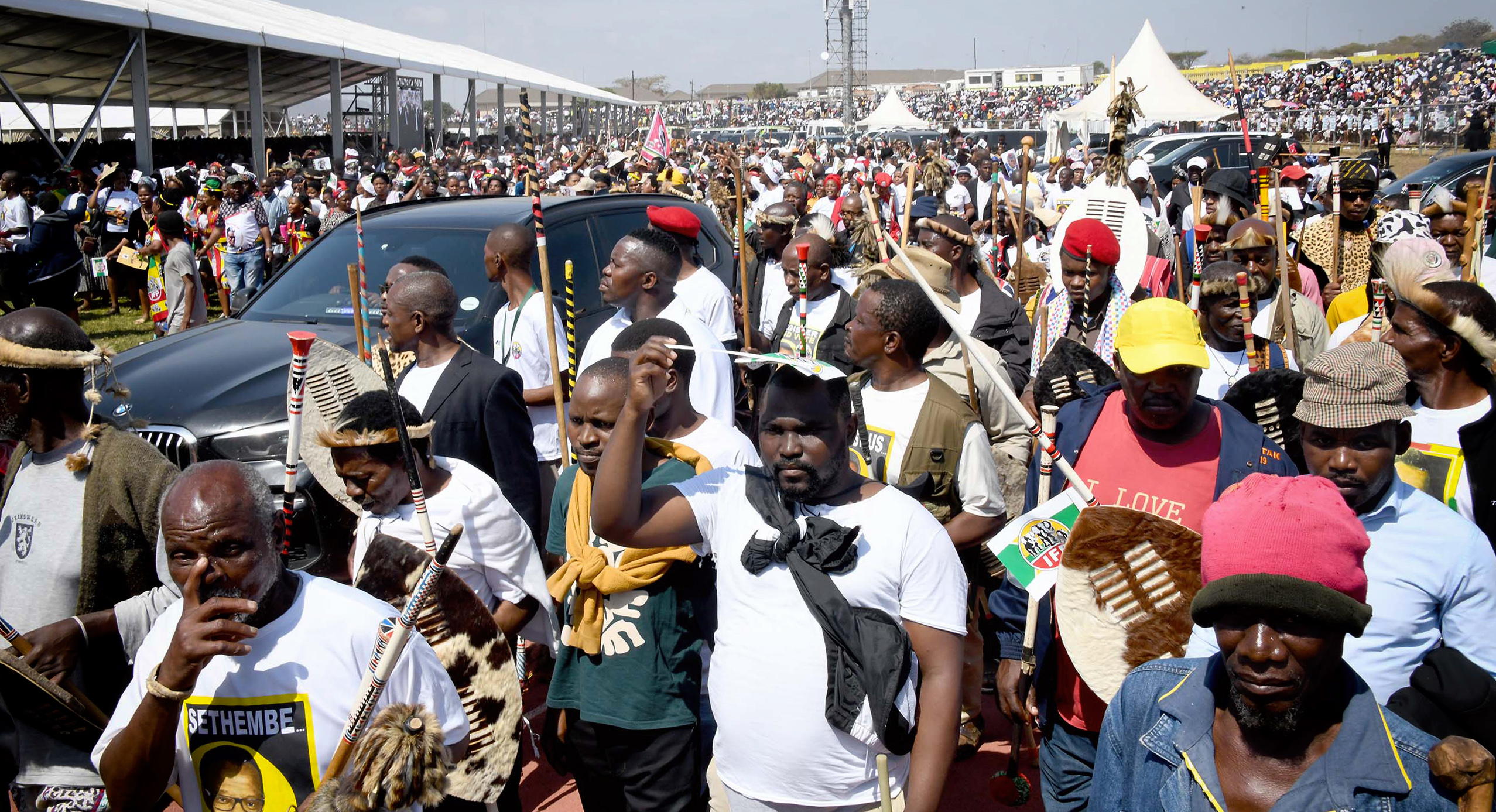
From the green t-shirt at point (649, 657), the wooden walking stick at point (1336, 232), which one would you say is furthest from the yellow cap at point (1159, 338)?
the wooden walking stick at point (1336, 232)

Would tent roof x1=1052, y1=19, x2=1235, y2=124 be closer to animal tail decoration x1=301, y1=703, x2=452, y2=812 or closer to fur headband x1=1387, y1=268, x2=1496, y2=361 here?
fur headband x1=1387, y1=268, x2=1496, y2=361

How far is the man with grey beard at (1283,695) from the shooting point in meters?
1.86

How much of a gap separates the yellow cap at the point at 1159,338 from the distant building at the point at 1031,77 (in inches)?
3341

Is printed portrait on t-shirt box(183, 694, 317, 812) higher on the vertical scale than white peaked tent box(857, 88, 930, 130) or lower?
lower

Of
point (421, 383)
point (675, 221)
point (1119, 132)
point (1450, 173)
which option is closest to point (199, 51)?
point (675, 221)

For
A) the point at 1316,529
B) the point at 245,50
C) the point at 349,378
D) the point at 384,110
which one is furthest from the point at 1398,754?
the point at 384,110

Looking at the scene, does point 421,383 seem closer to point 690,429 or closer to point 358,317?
point 358,317

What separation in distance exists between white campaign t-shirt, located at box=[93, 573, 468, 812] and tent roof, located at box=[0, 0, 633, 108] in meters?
17.9

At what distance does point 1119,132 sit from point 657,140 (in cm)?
808

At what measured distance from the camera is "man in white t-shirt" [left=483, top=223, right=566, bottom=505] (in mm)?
5359

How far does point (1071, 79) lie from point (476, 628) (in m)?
93.5

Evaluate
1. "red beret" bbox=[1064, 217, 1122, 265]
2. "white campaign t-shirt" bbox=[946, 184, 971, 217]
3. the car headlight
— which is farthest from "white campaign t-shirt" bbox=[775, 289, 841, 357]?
"white campaign t-shirt" bbox=[946, 184, 971, 217]

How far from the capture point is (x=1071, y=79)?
88750 millimetres

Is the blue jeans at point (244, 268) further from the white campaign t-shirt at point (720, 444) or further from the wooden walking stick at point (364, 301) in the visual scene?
the white campaign t-shirt at point (720, 444)
